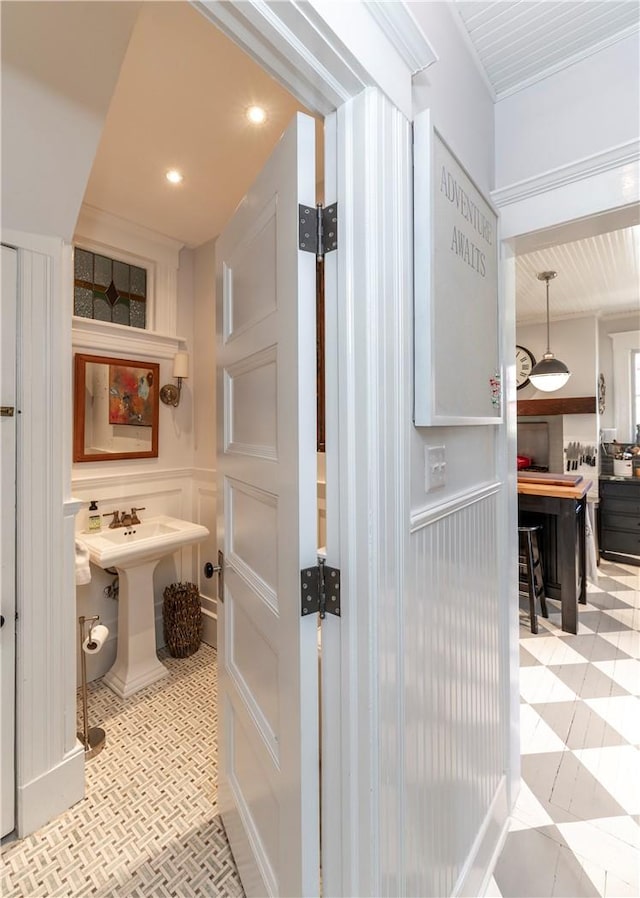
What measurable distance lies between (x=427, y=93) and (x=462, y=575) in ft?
4.20

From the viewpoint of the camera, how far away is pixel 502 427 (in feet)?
5.12

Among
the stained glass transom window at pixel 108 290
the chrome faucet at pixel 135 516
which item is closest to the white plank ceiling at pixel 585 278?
the stained glass transom window at pixel 108 290

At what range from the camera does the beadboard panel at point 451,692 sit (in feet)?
3.35

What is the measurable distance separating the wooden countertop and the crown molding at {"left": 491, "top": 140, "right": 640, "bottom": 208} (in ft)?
7.37

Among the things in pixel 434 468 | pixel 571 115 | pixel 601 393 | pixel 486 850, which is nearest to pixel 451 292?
pixel 434 468

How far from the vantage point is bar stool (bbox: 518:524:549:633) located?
3.06 metres

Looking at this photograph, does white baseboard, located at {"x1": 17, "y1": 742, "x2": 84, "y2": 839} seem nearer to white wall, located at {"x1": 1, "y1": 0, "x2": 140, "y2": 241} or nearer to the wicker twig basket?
the wicker twig basket

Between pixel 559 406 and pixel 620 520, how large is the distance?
131cm

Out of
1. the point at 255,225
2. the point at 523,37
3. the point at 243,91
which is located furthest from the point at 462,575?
the point at 243,91

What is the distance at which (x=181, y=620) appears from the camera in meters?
2.74

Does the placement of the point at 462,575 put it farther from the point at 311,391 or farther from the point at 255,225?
the point at 255,225

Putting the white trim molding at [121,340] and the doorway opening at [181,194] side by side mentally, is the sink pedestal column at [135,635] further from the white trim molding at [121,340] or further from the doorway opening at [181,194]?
the white trim molding at [121,340]

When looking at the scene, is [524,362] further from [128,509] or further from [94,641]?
[94,641]

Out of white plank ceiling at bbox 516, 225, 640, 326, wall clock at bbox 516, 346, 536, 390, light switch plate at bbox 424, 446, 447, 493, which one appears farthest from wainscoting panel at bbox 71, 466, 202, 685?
wall clock at bbox 516, 346, 536, 390
